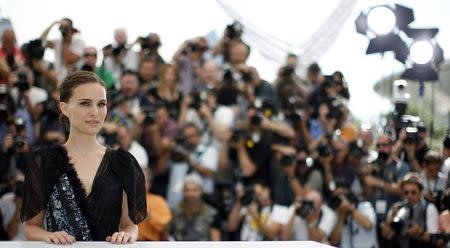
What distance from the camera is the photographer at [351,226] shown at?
624cm

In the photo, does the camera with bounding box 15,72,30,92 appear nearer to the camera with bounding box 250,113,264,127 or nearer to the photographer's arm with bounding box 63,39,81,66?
the photographer's arm with bounding box 63,39,81,66

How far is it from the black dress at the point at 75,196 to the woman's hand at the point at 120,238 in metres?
0.08

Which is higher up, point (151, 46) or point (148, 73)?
point (151, 46)

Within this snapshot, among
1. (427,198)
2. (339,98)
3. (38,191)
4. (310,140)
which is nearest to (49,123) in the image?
(310,140)

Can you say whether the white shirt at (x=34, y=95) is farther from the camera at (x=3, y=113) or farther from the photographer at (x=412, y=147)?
the photographer at (x=412, y=147)

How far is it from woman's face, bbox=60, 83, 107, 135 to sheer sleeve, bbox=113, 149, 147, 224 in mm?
112

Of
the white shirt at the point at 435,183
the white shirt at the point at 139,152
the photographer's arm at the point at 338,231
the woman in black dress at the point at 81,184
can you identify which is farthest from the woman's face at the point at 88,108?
the white shirt at the point at 435,183

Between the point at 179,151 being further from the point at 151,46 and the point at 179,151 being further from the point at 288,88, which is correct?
the point at 288,88

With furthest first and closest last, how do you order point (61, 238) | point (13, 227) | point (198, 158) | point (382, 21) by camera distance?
point (382, 21) → point (198, 158) → point (13, 227) → point (61, 238)

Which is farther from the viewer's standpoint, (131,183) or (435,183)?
(435,183)

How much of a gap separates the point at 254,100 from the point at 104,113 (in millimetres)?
4213

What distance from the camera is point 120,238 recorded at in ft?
6.45

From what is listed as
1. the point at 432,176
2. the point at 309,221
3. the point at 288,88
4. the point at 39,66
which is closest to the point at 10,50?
the point at 39,66

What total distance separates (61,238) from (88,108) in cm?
33
